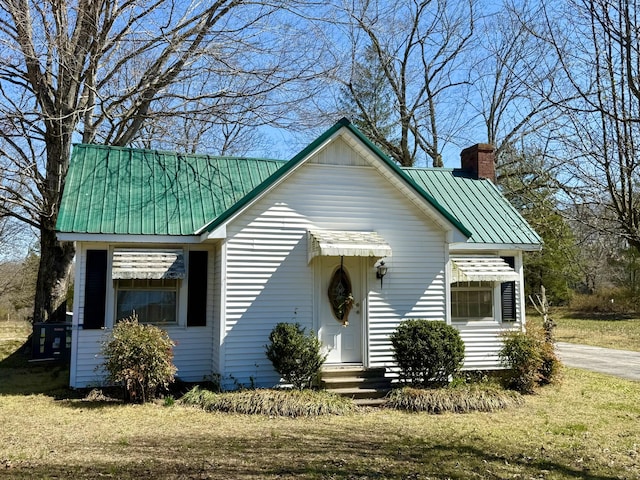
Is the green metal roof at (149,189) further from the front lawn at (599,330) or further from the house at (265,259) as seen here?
the front lawn at (599,330)

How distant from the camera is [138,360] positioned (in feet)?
30.3

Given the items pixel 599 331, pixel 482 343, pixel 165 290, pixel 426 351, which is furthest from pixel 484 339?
pixel 599 331

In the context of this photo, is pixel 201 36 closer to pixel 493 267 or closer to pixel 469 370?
pixel 493 267

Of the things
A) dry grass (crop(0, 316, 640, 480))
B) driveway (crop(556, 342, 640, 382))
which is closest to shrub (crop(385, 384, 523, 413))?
dry grass (crop(0, 316, 640, 480))

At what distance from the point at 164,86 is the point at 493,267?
10131 millimetres

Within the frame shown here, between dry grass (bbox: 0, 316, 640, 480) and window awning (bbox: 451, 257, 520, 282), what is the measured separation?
106 inches

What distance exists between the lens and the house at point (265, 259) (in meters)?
10.2

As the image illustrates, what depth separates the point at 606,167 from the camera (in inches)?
229

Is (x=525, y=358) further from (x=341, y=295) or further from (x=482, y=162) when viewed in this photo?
(x=482, y=162)

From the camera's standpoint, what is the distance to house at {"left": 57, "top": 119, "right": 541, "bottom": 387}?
33.4ft

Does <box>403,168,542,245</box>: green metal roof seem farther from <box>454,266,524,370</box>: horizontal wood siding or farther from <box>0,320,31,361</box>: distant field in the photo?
<box>0,320,31,361</box>: distant field

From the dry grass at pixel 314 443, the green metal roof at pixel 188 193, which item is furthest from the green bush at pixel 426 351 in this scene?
the green metal roof at pixel 188 193

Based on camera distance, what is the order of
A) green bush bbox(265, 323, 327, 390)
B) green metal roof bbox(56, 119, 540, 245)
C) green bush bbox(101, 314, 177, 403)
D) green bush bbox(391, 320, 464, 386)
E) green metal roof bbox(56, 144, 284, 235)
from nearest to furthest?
green bush bbox(101, 314, 177, 403)
green bush bbox(265, 323, 327, 390)
green bush bbox(391, 320, 464, 386)
green metal roof bbox(56, 119, 540, 245)
green metal roof bbox(56, 144, 284, 235)

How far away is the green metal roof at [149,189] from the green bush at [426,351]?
3988 mm
